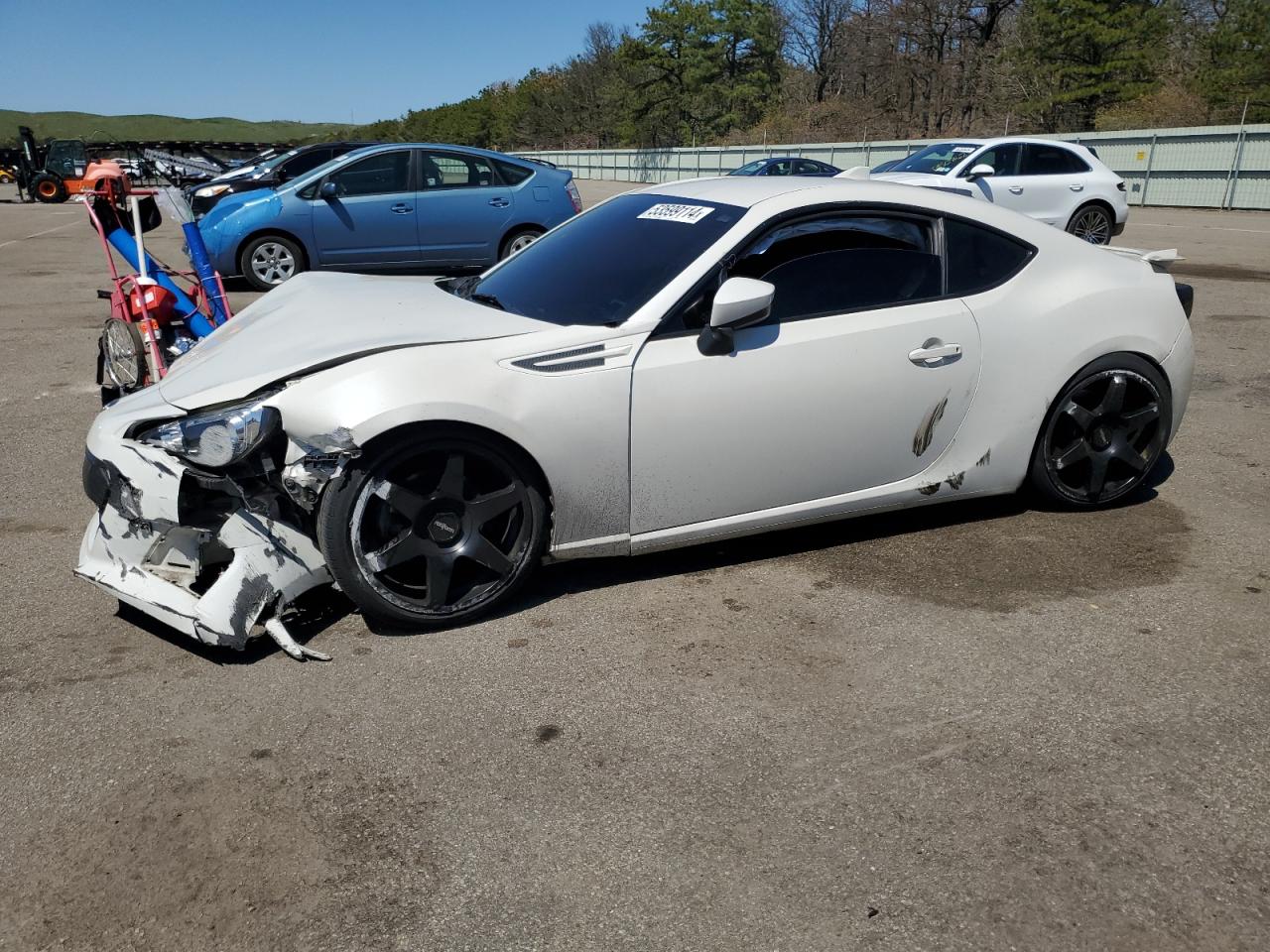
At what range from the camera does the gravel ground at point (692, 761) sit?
7.22ft

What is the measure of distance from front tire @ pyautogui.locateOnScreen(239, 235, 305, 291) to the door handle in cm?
875

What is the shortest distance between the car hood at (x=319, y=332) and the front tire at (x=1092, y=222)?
1199 centimetres

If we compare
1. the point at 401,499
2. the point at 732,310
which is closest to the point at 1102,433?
the point at 732,310

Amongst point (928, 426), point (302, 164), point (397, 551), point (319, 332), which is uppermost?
point (302, 164)

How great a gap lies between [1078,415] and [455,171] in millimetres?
8775

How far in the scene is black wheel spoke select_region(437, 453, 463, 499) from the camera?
3291mm

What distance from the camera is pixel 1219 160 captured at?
84.1 feet

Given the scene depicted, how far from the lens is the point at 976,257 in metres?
4.15

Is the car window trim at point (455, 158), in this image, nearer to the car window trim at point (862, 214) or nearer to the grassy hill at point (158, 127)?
the car window trim at point (862, 214)

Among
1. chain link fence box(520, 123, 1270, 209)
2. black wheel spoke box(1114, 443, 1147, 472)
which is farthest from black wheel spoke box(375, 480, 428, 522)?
chain link fence box(520, 123, 1270, 209)

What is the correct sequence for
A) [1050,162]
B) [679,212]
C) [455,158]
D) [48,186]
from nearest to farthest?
[679,212] < [455,158] < [1050,162] < [48,186]

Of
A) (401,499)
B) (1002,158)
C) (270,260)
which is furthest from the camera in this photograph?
(1002,158)

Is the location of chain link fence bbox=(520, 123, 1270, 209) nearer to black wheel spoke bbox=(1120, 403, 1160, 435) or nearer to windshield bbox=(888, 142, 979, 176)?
windshield bbox=(888, 142, 979, 176)

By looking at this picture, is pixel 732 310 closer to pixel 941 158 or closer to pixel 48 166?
pixel 941 158
